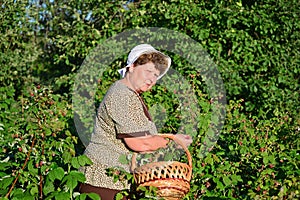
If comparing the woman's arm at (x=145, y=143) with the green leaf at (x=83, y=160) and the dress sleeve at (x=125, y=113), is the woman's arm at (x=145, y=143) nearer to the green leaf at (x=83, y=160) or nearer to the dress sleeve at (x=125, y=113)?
the dress sleeve at (x=125, y=113)

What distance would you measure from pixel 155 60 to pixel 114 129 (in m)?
0.36

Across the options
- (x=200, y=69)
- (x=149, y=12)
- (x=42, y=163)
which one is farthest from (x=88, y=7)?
(x=42, y=163)

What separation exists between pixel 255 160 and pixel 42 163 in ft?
5.21

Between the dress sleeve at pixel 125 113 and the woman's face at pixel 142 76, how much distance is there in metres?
0.09

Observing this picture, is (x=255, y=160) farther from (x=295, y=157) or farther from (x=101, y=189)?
(x=101, y=189)

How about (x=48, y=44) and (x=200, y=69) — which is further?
(x=48, y=44)

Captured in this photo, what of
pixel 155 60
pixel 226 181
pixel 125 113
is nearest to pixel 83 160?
pixel 125 113

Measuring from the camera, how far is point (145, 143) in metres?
1.99

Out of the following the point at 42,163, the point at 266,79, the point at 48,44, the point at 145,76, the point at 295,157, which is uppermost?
the point at 145,76

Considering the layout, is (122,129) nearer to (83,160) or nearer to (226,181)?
(83,160)

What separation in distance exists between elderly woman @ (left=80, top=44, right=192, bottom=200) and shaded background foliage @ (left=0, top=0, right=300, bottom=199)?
105mm

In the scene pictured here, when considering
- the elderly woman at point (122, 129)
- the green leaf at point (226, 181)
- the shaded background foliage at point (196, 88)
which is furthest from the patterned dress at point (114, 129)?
the green leaf at point (226, 181)

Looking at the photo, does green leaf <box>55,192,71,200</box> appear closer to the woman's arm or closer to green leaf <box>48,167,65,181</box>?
green leaf <box>48,167,65,181</box>

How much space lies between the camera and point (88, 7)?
22.4 feet
